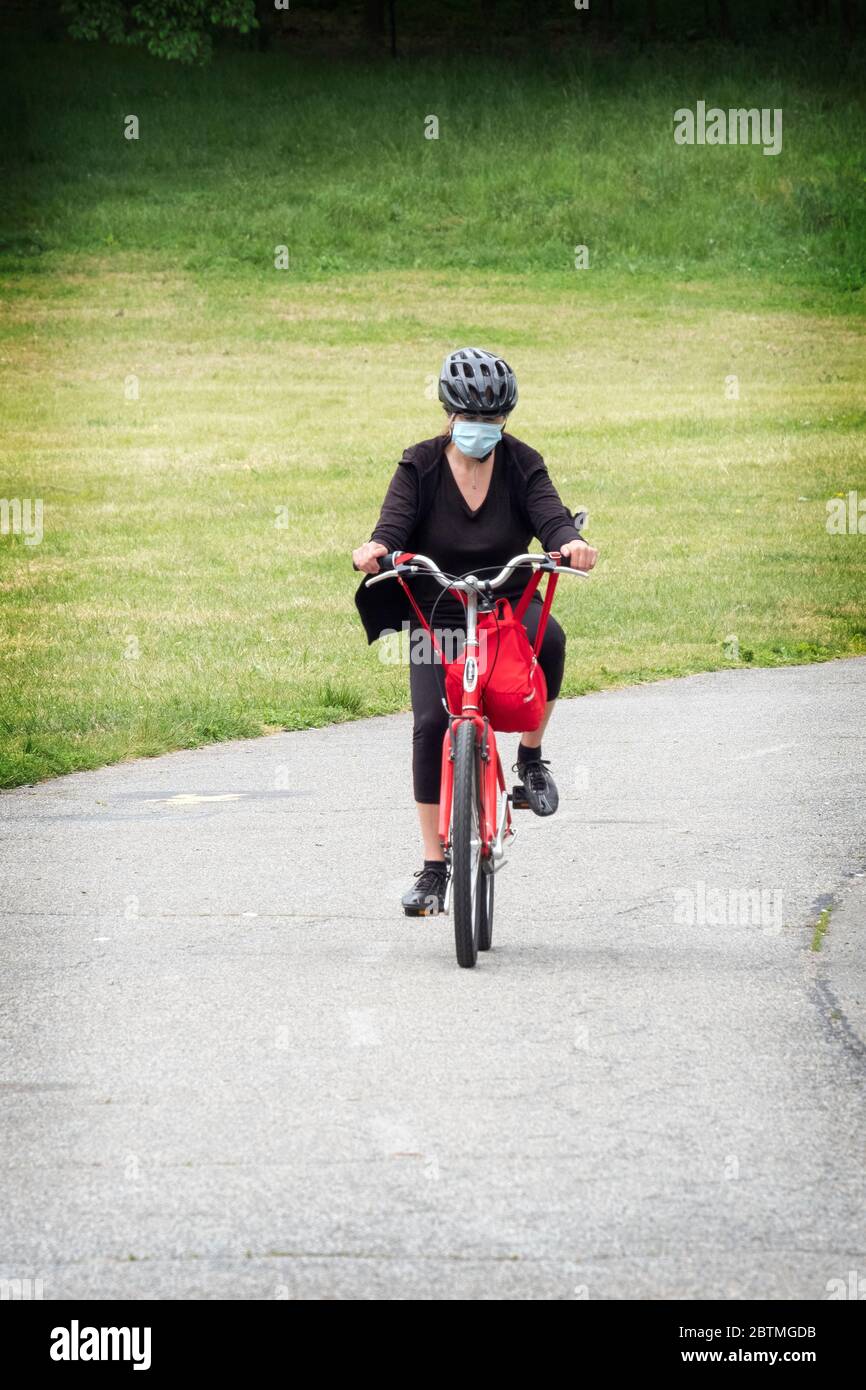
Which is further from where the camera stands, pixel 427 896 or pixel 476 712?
pixel 427 896

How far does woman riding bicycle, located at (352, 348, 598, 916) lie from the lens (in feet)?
21.5

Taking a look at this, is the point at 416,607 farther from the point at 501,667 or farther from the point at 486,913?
the point at 486,913

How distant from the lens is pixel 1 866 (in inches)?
314

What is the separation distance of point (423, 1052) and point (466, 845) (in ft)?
2.62

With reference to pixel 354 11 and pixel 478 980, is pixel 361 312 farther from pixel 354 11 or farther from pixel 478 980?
pixel 478 980

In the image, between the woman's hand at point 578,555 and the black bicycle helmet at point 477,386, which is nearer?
the woman's hand at point 578,555

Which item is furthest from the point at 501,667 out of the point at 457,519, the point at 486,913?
the point at 486,913

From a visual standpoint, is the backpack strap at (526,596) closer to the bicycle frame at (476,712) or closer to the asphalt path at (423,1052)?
the bicycle frame at (476,712)

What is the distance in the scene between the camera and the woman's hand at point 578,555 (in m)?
6.33

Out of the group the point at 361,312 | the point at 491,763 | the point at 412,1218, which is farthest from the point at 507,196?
the point at 412,1218

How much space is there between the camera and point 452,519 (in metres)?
6.66

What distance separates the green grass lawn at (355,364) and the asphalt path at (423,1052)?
266 cm

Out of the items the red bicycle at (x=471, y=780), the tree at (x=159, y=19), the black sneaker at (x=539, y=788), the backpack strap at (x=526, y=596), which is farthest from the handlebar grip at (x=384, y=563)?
the tree at (x=159, y=19)

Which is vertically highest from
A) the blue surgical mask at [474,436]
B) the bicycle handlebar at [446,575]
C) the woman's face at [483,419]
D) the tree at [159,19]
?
the tree at [159,19]
